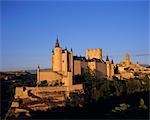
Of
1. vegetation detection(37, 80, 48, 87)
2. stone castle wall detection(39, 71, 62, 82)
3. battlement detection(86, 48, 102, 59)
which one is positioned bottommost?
vegetation detection(37, 80, 48, 87)

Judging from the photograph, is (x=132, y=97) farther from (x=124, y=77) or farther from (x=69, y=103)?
(x=124, y=77)

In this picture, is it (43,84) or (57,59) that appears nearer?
(43,84)

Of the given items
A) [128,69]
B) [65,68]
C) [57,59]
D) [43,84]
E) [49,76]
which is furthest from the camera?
[128,69]

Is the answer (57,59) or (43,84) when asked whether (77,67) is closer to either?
(57,59)

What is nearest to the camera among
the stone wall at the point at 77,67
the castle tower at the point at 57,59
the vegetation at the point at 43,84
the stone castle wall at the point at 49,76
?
the vegetation at the point at 43,84

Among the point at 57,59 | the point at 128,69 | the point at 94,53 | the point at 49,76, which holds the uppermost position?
the point at 94,53

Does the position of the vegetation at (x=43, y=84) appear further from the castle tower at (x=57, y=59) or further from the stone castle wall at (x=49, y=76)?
the castle tower at (x=57, y=59)

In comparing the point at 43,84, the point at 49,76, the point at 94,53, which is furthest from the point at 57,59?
the point at 94,53

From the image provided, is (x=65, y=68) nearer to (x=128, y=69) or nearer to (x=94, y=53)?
(x=94, y=53)

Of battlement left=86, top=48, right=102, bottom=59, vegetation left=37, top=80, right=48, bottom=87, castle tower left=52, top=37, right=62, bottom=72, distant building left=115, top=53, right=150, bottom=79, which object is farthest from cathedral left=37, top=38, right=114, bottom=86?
distant building left=115, top=53, right=150, bottom=79

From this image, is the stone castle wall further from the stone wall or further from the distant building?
the distant building

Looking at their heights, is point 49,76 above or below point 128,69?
below

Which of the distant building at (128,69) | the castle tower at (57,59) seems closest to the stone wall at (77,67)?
the castle tower at (57,59)

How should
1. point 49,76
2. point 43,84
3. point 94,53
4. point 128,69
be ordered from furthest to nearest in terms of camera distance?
point 128,69 → point 94,53 → point 49,76 → point 43,84
